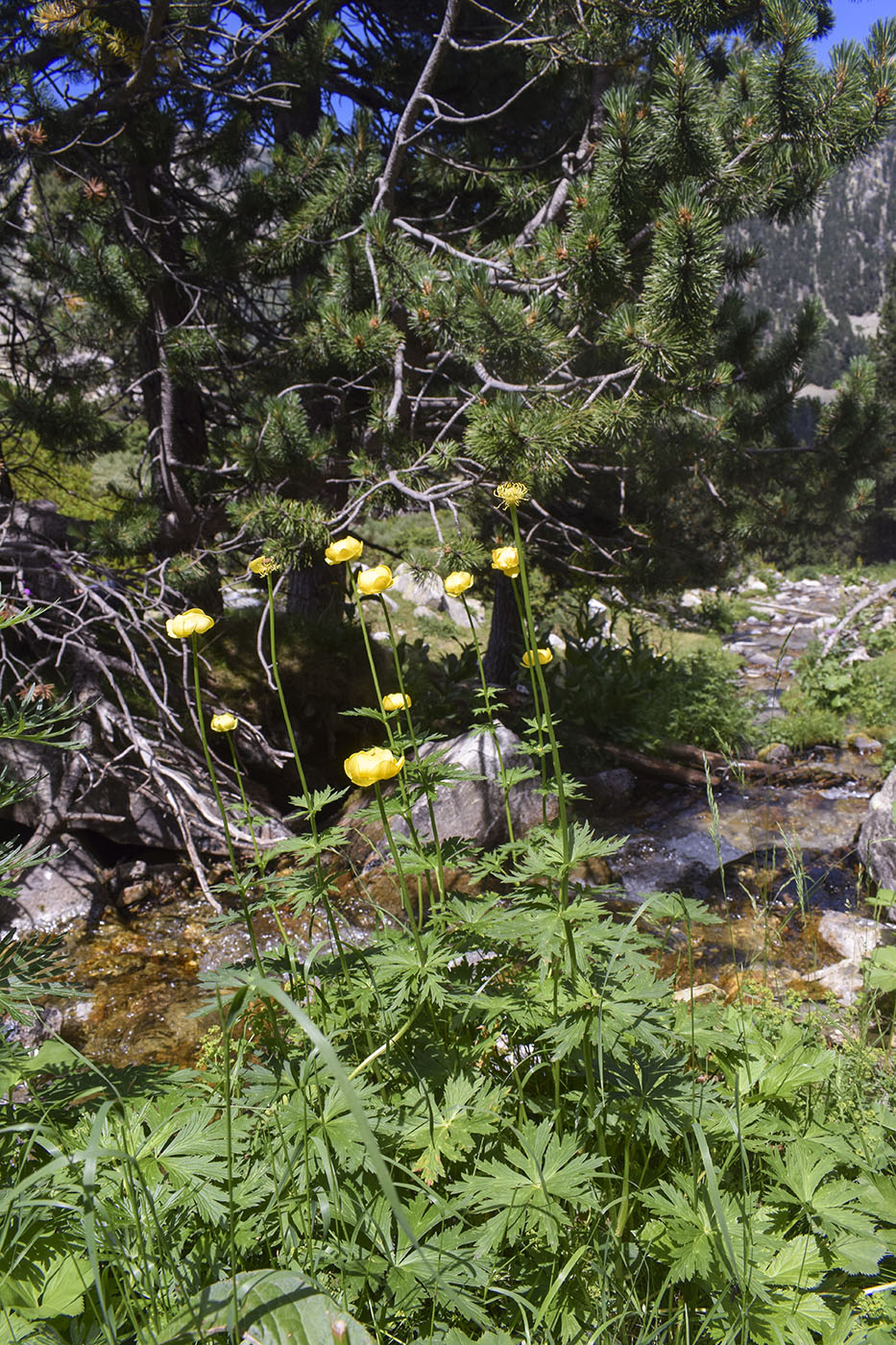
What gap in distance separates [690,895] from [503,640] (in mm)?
2917

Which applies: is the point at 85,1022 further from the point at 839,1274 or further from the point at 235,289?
the point at 235,289

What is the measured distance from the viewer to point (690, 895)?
418 centimetres

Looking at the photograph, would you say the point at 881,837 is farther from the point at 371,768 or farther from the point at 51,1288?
the point at 51,1288

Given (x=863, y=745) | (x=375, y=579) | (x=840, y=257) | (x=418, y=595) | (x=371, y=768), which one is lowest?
(x=863, y=745)

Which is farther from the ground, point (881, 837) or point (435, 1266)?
point (435, 1266)

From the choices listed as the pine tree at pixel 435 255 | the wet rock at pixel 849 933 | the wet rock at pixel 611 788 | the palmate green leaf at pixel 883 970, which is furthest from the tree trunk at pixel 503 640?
the palmate green leaf at pixel 883 970

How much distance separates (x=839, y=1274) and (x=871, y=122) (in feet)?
13.6

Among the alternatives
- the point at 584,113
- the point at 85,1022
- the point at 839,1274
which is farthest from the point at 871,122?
the point at 85,1022

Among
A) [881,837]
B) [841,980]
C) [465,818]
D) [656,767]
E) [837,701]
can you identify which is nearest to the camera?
[841,980]

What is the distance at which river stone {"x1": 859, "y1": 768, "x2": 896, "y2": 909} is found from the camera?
3777 millimetres

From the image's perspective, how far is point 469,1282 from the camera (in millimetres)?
1016

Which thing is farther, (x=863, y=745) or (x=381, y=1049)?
(x=863, y=745)

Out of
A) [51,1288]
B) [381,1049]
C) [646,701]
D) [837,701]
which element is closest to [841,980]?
[381,1049]

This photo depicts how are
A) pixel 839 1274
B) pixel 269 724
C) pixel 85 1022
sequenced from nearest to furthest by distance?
pixel 839 1274
pixel 85 1022
pixel 269 724
